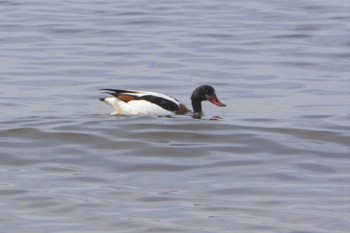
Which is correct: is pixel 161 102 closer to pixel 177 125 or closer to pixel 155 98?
pixel 155 98

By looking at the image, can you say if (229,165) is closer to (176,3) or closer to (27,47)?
(27,47)

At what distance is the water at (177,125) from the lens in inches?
411

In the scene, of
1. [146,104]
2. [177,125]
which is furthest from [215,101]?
[177,125]

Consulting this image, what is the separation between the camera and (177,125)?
14.9 meters

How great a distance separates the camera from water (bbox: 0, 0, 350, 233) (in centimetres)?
1045

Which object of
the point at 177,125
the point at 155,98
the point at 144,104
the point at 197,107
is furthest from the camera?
the point at 197,107

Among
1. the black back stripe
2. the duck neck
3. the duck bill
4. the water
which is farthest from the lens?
the duck bill

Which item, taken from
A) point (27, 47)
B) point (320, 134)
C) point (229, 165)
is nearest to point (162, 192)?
point (229, 165)

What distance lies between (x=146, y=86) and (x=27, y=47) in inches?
156

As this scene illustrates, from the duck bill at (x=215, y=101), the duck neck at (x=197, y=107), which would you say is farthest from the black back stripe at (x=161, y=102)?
the duck bill at (x=215, y=101)

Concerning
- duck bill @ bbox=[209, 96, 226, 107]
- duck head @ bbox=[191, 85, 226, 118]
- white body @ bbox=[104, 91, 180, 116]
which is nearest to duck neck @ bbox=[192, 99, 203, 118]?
duck head @ bbox=[191, 85, 226, 118]

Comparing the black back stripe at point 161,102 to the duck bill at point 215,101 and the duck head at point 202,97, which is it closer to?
the duck head at point 202,97

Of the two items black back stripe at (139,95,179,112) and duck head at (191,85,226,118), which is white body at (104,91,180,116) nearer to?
black back stripe at (139,95,179,112)

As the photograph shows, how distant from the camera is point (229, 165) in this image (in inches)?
495
